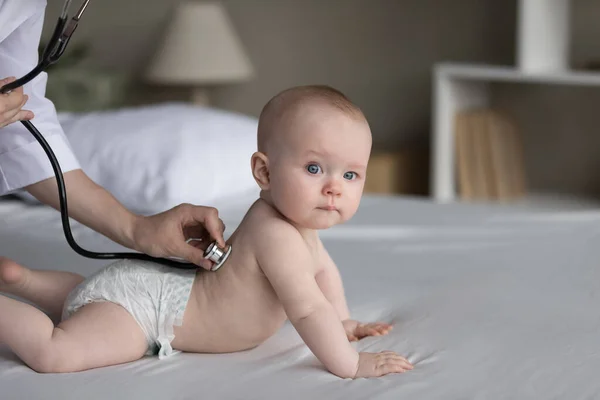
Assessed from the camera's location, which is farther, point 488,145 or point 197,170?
point 488,145

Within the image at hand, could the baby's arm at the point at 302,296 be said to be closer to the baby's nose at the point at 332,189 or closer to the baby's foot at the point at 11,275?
the baby's nose at the point at 332,189

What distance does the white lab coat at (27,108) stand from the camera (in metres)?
1.26

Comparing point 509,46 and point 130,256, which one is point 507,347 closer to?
point 130,256

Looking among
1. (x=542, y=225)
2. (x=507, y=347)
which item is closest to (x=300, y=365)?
(x=507, y=347)

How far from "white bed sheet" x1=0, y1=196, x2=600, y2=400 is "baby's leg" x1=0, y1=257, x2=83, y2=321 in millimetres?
108

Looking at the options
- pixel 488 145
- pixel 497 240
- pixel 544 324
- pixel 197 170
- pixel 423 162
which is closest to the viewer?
pixel 544 324

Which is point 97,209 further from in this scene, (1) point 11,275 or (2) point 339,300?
(2) point 339,300

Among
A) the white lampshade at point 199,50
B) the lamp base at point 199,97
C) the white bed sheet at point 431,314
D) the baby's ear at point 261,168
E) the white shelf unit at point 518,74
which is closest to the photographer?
the white bed sheet at point 431,314

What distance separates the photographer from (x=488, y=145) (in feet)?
9.62

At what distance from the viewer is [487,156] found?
2.95m

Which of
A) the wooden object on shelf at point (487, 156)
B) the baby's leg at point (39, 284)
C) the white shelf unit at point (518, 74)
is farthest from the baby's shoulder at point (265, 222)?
the wooden object on shelf at point (487, 156)

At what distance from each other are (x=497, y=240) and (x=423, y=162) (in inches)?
55.8

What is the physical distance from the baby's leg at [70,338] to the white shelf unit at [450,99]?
1840 mm

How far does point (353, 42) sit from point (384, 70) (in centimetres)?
15
